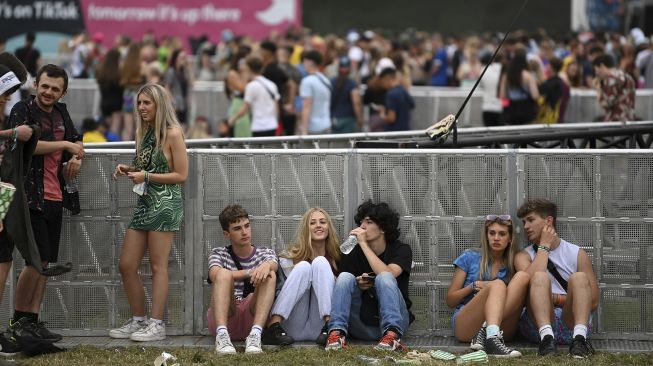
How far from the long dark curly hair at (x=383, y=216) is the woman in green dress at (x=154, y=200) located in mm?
1196

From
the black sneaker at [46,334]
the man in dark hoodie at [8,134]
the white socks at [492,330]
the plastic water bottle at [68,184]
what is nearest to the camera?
the man in dark hoodie at [8,134]

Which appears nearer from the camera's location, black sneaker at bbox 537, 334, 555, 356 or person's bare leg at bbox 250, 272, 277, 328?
black sneaker at bbox 537, 334, 555, 356

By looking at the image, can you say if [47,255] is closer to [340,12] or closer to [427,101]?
[427,101]

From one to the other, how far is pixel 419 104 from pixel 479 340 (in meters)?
12.4

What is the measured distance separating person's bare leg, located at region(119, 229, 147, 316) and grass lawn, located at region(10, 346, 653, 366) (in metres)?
0.59

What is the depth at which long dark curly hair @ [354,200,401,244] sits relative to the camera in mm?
9297

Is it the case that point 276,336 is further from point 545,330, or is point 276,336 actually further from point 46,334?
point 545,330

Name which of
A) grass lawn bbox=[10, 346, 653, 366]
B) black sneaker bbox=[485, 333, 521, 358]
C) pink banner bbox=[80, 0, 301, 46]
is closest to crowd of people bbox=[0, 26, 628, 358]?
black sneaker bbox=[485, 333, 521, 358]

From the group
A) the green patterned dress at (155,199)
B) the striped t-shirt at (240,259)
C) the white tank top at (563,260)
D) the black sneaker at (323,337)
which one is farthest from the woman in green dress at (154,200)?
the white tank top at (563,260)

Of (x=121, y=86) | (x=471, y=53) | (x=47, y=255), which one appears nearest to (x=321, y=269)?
(x=47, y=255)

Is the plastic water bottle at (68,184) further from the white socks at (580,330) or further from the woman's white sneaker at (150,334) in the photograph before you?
the white socks at (580,330)

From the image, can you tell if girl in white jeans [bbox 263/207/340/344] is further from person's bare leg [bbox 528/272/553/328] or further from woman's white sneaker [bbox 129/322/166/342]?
person's bare leg [bbox 528/272/553/328]

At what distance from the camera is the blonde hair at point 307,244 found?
30.8 ft

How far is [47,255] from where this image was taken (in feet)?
30.1
